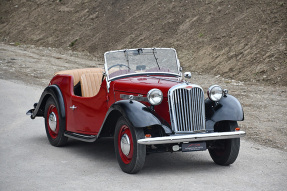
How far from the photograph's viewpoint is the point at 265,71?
17.3m

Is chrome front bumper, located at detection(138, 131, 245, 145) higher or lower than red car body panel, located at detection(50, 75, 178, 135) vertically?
lower

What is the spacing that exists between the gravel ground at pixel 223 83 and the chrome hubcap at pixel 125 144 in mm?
3171

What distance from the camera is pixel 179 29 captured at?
2434cm

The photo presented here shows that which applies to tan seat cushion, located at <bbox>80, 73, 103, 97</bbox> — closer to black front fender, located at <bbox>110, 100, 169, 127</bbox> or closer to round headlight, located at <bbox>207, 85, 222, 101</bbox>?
black front fender, located at <bbox>110, 100, 169, 127</bbox>

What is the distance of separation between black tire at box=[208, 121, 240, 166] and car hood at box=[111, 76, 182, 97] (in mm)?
968

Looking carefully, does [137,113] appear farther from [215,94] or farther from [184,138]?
[215,94]

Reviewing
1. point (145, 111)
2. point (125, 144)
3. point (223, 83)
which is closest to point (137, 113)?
point (145, 111)

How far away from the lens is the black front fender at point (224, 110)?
697 centimetres

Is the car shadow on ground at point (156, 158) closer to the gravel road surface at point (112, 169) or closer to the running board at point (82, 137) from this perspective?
the gravel road surface at point (112, 169)

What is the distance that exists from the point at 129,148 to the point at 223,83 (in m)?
11.0

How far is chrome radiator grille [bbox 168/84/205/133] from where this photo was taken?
666 centimetres

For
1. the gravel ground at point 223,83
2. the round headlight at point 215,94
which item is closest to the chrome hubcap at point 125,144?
the round headlight at point 215,94

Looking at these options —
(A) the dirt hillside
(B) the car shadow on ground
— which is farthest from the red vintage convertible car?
(A) the dirt hillside

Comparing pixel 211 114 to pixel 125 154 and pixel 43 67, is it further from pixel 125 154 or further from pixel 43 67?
pixel 43 67
